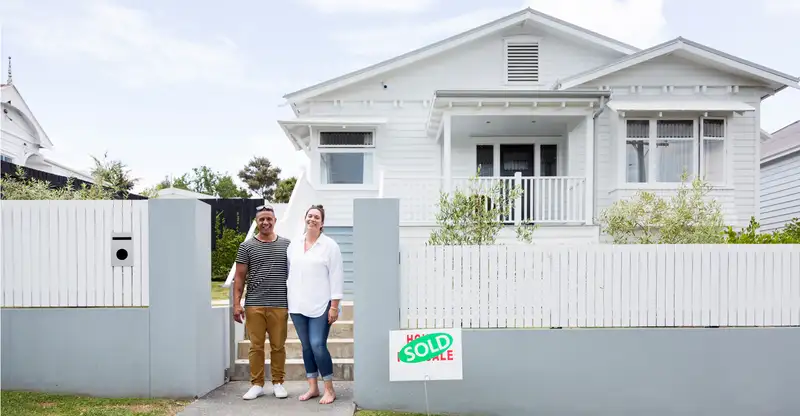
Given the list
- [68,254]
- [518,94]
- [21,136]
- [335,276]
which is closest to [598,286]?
[335,276]

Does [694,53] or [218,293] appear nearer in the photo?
[218,293]

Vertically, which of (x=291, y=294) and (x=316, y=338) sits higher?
(x=291, y=294)

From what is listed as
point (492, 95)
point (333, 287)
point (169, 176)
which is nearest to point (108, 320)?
point (333, 287)

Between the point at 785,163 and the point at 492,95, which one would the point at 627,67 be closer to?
the point at 492,95

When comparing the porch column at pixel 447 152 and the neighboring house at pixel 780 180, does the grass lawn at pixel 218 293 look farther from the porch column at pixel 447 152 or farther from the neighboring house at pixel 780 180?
the neighboring house at pixel 780 180

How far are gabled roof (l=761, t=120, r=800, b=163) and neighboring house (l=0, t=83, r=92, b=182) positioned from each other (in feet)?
59.8

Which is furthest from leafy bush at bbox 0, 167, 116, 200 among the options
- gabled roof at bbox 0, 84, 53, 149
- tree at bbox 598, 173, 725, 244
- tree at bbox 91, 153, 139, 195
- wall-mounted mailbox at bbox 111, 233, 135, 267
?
gabled roof at bbox 0, 84, 53, 149

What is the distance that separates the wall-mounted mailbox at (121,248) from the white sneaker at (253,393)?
163cm

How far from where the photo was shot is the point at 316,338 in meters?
5.52

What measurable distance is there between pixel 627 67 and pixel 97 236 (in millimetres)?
9952

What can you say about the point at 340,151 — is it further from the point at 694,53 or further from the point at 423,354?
the point at 423,354

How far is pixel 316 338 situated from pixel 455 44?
8.53m

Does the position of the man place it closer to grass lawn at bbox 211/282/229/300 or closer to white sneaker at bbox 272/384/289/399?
white sneaker at bbox 272/384/289/399

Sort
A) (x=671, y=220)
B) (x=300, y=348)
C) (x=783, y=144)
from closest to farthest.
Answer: (x=300, y=348)
(x=671, y=220)
(x=783, y=144)
